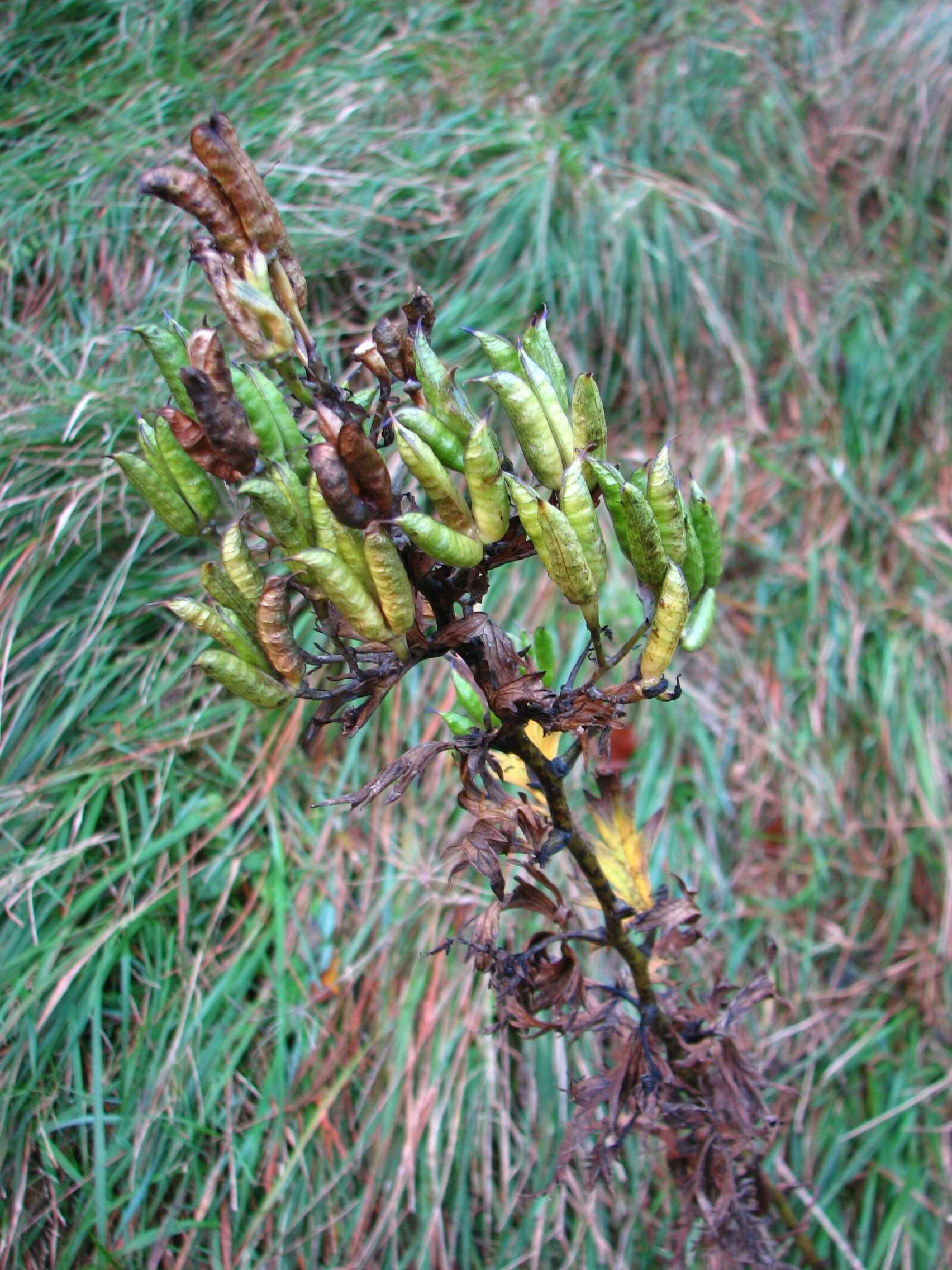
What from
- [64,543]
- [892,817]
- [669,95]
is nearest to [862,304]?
[669,95]

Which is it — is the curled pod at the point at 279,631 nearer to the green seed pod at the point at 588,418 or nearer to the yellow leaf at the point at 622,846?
the green seed pod at the point at 588,418

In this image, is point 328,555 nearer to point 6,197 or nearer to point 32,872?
point 32,872

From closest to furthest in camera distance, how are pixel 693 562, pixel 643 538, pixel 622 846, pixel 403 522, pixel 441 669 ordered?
pixel 403 522, pixel 643 538, pixel 693 562, pixel 622 846, pixel 441 669

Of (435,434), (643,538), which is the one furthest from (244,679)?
(643,538)

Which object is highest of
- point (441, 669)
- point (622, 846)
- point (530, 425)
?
point (530, 425)

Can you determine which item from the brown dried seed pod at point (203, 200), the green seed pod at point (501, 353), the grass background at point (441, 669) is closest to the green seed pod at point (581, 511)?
the green seed pod at point (501, 353)

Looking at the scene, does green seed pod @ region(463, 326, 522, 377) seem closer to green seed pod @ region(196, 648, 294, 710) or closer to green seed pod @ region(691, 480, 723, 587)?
green seed pod @ region(691, 480, 723, 587)

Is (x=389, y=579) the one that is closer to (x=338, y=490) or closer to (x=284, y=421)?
(x=338, y=490)
